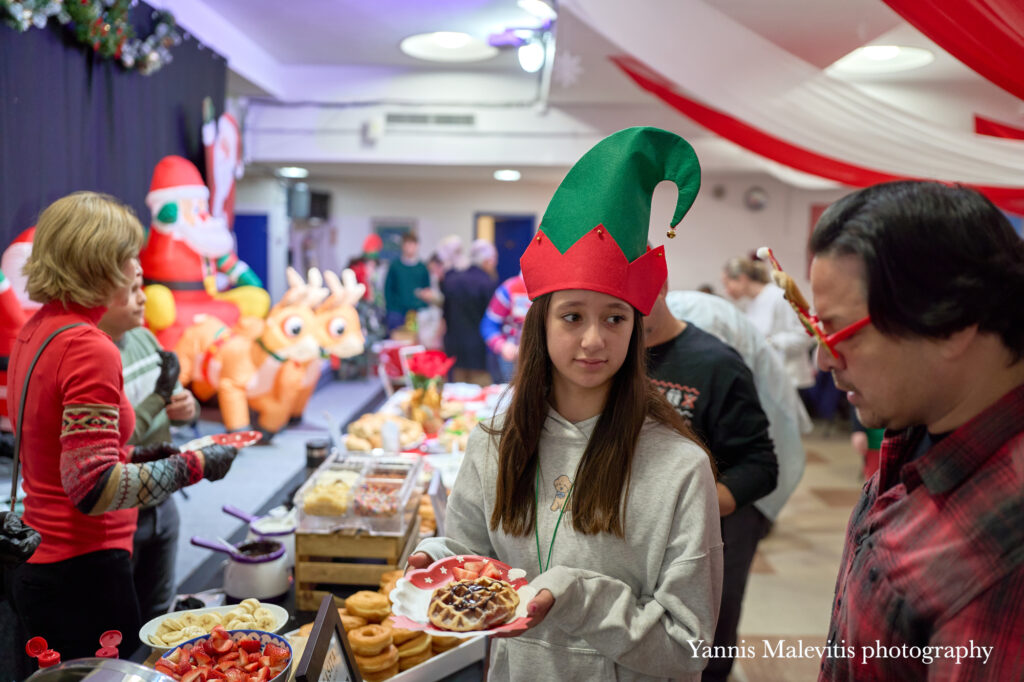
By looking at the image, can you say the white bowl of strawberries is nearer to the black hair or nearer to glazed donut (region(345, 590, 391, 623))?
glazed donut (region(345, 590, 391, 623))

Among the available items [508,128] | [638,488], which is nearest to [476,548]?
[638,488]

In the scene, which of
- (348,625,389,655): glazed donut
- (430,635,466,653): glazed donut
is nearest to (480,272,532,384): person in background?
(430,635,466,653): glazed donut

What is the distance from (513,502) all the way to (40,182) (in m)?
3.55

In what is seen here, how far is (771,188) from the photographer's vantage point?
9.12 metres

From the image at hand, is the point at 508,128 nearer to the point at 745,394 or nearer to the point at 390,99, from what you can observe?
the point at 390,99

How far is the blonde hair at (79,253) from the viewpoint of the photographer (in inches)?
65.4

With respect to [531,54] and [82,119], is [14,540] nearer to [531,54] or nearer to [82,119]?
[82,119]

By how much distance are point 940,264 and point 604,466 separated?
0.61m

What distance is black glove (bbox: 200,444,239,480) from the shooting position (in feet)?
5.96

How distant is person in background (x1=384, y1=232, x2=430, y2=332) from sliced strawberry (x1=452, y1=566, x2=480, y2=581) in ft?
24.5

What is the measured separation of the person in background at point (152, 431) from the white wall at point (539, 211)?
654 cm

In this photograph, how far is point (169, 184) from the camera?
4.88 meters

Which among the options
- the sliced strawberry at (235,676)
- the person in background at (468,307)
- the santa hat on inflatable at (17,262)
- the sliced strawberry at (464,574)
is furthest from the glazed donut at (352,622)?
the person in background at (468,307)

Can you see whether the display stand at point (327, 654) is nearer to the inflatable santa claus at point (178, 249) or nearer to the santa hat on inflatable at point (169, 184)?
the inflatable santa claus at point (178, 249)
